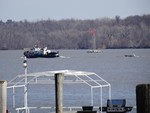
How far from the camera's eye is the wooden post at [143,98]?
13.2 metres

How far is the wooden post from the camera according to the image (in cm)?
1317

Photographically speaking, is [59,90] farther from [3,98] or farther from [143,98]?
[143,98]

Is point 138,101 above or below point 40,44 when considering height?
below

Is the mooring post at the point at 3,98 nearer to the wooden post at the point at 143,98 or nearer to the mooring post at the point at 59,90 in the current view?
the wooden post at the point at 143,98

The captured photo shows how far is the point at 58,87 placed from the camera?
19.4 m

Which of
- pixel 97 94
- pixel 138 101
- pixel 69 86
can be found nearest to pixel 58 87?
pixel 138 101

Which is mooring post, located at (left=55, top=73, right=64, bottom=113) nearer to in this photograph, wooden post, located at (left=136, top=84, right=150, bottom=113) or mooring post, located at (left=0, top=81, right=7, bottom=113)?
mooring post, located at (left=0, top=81, right=7, bottom=113)

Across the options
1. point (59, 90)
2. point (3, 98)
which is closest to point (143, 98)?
point (3, 98)

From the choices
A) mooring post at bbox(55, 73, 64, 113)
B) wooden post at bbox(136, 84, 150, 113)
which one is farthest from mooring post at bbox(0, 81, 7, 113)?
mooring post at bbox(55, 73, 64, 113)

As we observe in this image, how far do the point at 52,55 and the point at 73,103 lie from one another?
87.5 metres

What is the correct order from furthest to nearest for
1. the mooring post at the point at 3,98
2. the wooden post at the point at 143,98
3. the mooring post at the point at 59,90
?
the mooring post at the point at 59,90, the mooring post at the point at 3,98, the wooden post at the point at 143,98

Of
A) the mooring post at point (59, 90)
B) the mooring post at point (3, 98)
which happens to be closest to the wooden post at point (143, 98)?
the mooring post at point (3, 98)

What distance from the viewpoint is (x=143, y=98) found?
1322 cm

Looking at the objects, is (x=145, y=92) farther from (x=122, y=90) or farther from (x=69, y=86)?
(x=69, y=86)
